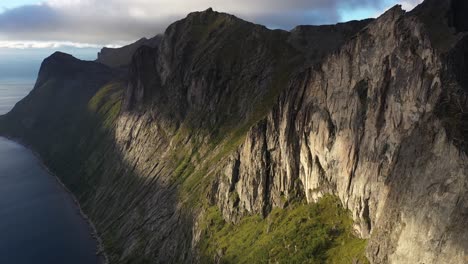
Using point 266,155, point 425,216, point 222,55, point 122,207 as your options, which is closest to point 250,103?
point 222,55

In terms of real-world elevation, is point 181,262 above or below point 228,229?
below

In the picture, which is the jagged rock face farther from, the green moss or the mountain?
the green moss

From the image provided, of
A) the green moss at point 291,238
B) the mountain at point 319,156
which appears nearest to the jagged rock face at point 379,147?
the mountain at point 319,156

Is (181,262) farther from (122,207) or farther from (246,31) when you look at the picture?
(246,31)

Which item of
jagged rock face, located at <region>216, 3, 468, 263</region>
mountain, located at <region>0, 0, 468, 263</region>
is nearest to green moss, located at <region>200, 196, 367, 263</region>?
mountain, located at <region>0, 0, 468, 263</region>

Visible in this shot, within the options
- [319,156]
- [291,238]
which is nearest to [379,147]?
[319,156]

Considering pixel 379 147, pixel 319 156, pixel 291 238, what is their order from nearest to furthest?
pixel 379 147 < pixel 291 238 < pixel 319 156

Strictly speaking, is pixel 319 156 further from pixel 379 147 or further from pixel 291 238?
pixel 379 147
